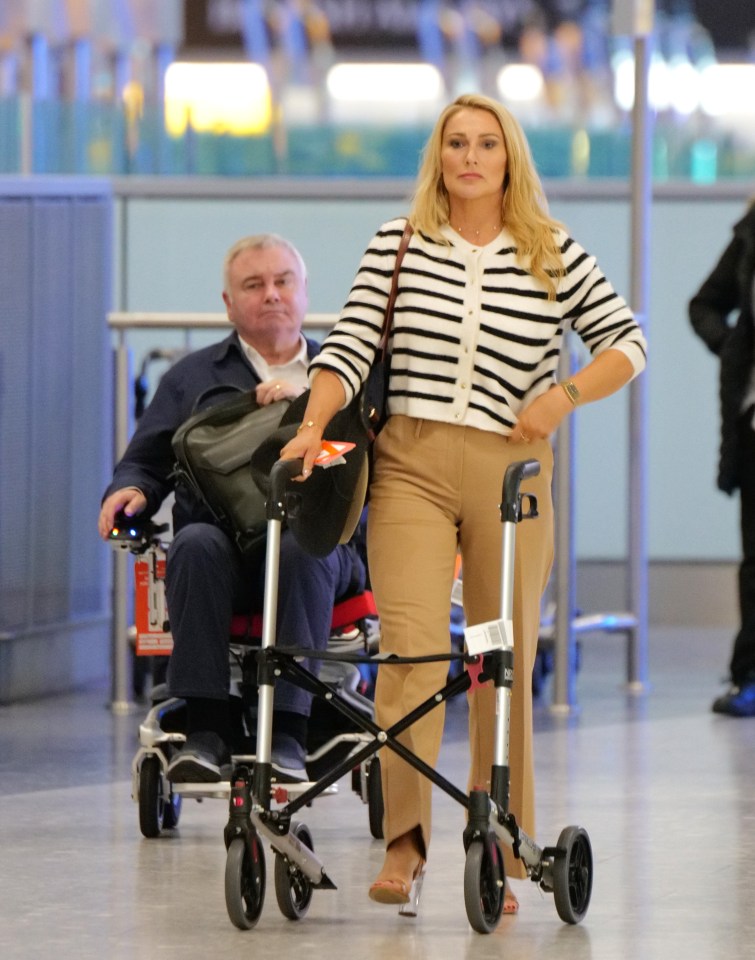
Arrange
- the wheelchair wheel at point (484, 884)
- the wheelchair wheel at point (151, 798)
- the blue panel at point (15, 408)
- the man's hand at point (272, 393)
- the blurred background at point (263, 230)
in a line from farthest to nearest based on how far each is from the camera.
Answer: the blurred background at point (263, 230)
the blue panel at point (15, 408)
the man's hand at point (272, 393)
the wheelchair wheel at point (151, 798)
the wheelchair wheel at point (484, 884)

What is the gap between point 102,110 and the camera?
28.0ft

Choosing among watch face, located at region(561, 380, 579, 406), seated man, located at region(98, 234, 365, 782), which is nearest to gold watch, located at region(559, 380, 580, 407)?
watch face, located at region(561, 380, 579, 406)

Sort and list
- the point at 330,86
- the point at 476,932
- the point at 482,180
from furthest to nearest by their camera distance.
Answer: the point at 330,86, the point at 482,180, the point at 476,932

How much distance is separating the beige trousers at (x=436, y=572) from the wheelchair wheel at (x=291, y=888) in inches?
6.9

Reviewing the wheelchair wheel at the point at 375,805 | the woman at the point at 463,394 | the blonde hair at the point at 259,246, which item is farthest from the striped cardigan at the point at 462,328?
the blonde hair at the point at 259,246

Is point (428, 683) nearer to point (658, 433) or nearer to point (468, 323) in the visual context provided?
point (468, 323)

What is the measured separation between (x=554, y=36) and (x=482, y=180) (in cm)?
926

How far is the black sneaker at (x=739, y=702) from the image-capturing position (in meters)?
6.25

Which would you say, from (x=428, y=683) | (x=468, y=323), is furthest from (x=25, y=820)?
(x=468, y=323)

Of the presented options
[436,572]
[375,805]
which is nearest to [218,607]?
[375,805]

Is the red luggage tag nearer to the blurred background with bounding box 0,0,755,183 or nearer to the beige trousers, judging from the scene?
the beige trousers

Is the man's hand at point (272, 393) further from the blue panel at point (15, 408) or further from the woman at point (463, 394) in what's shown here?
the blue panel at point (15, 408)

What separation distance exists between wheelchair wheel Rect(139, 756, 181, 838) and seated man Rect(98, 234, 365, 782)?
15 cm

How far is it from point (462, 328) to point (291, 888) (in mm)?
1028
